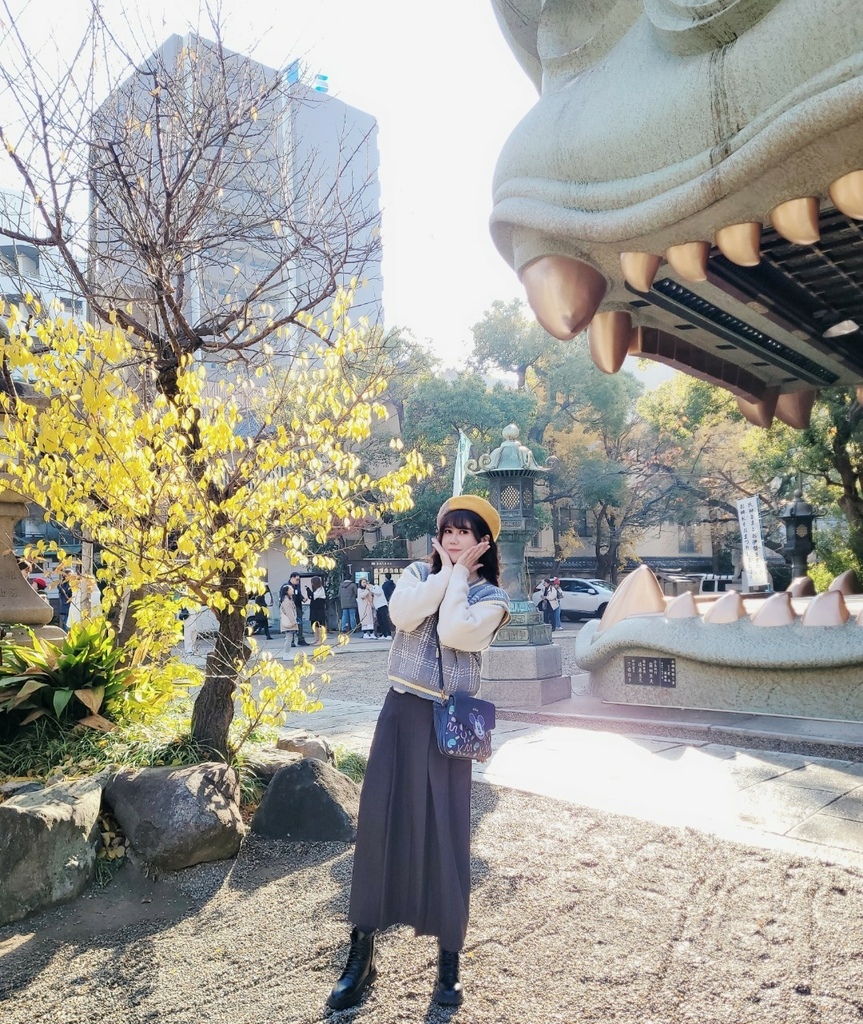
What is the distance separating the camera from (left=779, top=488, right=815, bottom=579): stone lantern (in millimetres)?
13359

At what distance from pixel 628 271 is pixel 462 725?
166 cm

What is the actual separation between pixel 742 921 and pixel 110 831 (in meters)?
3.00

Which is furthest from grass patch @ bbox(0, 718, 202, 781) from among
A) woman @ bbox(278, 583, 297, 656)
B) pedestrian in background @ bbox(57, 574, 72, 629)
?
woman @ bbox(278, 583, 297, 656)

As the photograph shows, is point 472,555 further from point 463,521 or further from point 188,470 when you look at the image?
point 188,470

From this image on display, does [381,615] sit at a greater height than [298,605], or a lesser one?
lesser

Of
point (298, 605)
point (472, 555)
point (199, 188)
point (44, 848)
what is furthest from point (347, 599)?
point (472, 555)

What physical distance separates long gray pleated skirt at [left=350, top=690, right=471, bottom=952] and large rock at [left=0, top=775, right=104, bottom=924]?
1596 mm

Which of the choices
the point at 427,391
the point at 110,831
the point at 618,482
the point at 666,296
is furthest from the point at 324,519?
the point at 618,482

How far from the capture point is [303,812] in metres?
4.22

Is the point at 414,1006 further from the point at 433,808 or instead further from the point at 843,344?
the point at 843,344

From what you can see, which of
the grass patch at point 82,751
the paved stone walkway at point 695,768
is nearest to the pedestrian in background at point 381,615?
the paved stone walkway at point 695,768

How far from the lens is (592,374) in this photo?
30.8m

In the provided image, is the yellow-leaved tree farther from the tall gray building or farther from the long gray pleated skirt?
the long gray pleated skirt

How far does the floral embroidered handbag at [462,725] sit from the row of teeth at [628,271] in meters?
1.37
